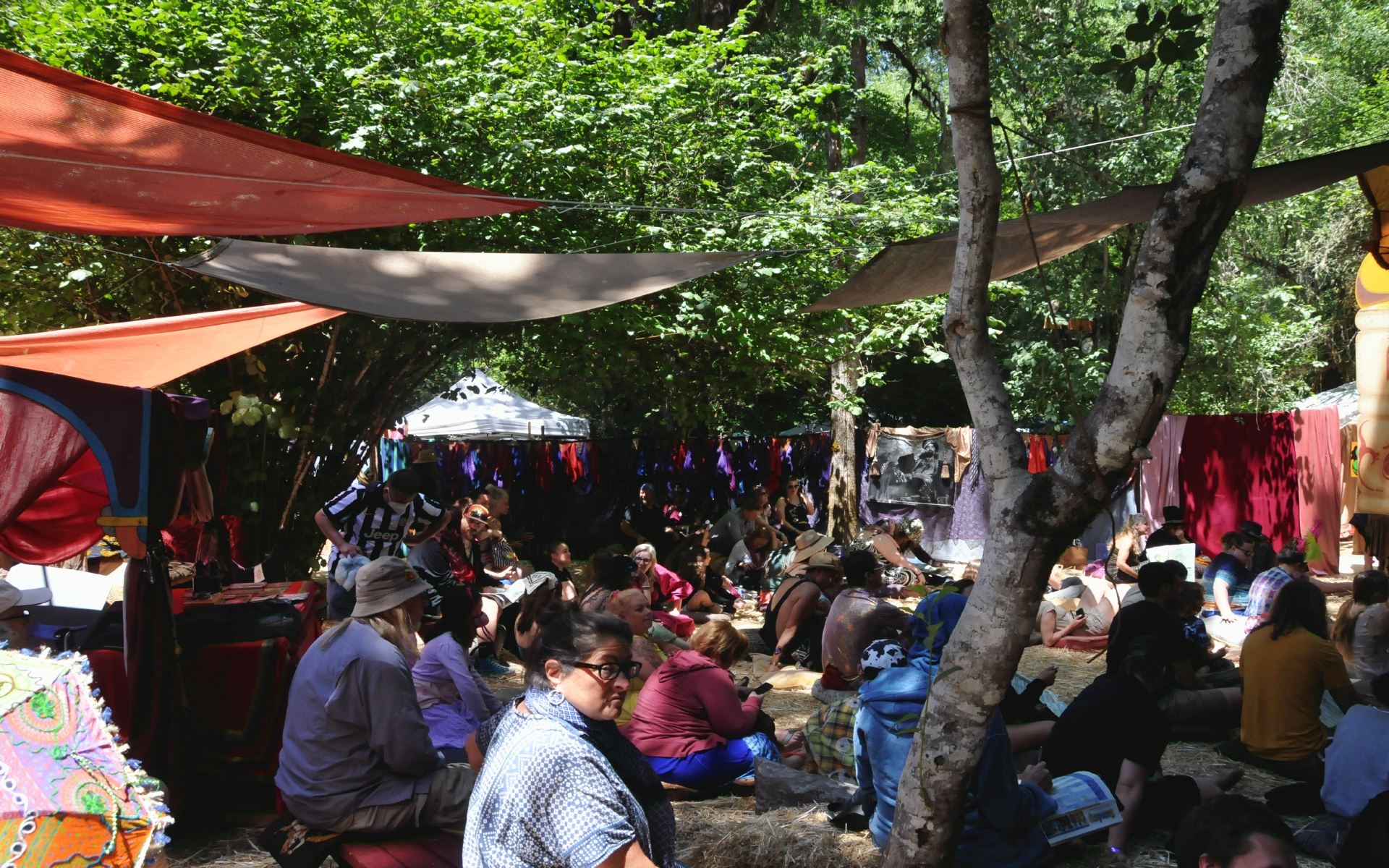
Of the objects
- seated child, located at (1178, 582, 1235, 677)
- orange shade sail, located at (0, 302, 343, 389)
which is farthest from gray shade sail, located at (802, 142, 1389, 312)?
orange shade sail, located at (0, 302, 343, 389)

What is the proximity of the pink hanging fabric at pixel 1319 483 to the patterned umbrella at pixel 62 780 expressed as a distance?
13484mm

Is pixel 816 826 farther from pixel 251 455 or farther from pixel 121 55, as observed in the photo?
pixel 121 55

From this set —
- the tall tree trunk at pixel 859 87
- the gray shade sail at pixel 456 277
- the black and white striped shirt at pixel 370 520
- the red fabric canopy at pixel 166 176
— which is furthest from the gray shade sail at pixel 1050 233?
the tall tree trunk at pixel 859 87

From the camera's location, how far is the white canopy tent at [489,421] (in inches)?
642

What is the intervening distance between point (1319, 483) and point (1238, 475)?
37.9 inches

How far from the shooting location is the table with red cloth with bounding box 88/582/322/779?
4195 mm

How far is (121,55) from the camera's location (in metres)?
7.71

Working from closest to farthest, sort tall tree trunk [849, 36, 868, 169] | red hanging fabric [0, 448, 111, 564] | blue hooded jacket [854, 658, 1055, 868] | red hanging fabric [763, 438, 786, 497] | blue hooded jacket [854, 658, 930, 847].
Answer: blue hooded jacket [854, 658, 1055, 868]
blue hooded jacket [854, 658, 930, 847]
red hanging fabric [0, 448, 111, 564]
red hanging fabric [763, 438, 786, 497]
tall tree trunk [849, 36, 868, 169]

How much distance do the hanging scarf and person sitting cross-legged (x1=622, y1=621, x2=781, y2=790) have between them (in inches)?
83.4

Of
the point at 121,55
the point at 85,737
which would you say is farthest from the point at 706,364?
the point at 85,737

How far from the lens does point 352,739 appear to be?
323 centimetres

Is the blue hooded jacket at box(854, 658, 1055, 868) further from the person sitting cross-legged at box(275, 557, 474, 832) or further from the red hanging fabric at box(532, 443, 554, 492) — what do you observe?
the red hanging fabric at box(532, 443, 554, 492)

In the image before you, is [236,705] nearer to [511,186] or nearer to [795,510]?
[511,186]

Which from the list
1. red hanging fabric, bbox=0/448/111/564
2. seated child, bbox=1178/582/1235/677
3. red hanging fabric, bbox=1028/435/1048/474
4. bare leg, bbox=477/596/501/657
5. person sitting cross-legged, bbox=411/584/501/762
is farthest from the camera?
red hanging fabric, bbox=1028/435/1048/474
